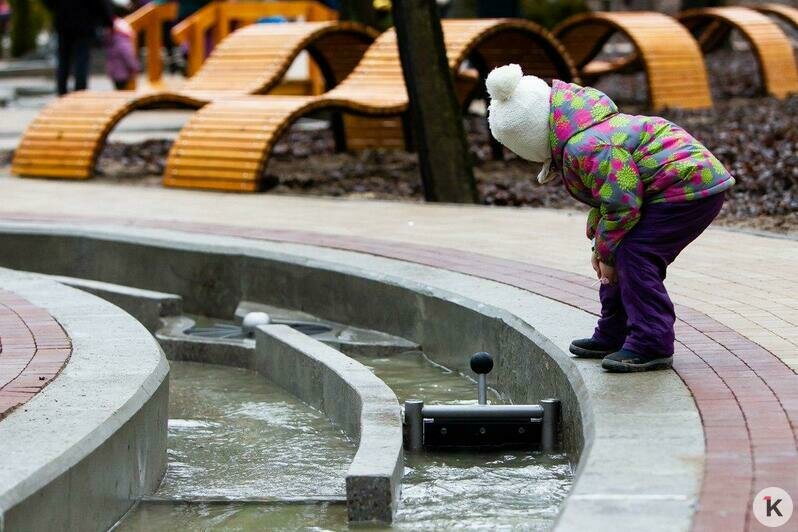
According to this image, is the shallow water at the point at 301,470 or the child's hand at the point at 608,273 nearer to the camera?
the shallow water at the point at 301,470

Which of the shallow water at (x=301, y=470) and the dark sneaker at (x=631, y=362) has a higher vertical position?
the dark sneaker at (x=631, y=362)

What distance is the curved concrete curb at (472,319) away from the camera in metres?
3.92

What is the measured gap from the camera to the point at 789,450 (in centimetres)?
419

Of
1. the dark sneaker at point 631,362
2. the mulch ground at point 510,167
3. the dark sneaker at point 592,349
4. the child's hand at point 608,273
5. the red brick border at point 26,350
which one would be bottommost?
the mulch ground at point 510,167

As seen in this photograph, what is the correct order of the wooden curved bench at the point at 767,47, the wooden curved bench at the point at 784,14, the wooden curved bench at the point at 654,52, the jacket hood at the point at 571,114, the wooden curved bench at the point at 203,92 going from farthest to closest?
the wooden curved bench at the point at 784,14 → the wooden curved bench at the point at 767,47 → the wooden curved bench at the point at 654,52 → the wooden curved bench at the point at 203,92 → the jacket hood at the point at 571,114

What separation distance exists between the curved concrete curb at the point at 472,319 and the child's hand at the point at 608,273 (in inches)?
12.5

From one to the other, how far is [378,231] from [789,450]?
18.7ft

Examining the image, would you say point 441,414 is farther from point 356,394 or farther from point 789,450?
point 789,450

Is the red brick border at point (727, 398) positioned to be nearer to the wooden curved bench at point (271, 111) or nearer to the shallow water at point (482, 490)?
the shallow water at point (482, 490)

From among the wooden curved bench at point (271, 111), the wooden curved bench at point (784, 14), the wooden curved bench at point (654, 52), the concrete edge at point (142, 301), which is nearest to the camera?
the concrete edge at point (142, 301)

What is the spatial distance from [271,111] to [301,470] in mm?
7687

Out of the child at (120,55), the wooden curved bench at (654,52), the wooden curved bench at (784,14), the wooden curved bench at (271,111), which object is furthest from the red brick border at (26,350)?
the wooden curved bench at (784,14)

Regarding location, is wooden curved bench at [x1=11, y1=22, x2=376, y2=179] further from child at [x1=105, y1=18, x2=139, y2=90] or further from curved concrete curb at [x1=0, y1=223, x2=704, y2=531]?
child at [x1=105, y1=18, x2=139, y2=90]

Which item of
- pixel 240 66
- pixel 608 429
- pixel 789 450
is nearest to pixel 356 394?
pixel 608 429
